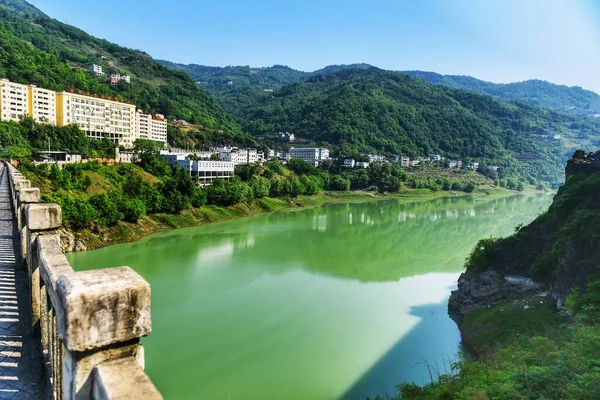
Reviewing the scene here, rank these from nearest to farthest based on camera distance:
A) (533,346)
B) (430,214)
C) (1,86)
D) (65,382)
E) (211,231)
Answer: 1. (65,382)
2. (533,346)
3. (211,231)
4. (1,86)
5. (430,214)

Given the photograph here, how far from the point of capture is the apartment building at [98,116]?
4041cm

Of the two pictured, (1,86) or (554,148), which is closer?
(1,86)

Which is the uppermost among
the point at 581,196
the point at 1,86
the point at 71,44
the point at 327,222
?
the point at 71,44

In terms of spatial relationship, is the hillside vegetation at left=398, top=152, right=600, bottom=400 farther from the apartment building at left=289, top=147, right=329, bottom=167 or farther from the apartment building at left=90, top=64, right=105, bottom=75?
the apartment building at left=90, top=64, right=105, bottom=75

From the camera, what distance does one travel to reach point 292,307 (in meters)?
14.8

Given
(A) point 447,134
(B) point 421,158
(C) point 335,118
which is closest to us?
(B) point 421,158

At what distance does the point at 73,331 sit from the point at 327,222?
3414cm

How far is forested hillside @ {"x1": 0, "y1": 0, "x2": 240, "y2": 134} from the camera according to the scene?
163ft

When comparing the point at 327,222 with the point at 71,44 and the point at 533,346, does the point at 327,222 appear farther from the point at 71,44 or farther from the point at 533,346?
the point at 71,44

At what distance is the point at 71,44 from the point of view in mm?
92938

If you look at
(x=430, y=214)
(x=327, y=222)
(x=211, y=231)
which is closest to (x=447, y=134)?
(x=430, y=214)

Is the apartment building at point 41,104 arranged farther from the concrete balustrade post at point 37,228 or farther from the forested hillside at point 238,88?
the forested hillside at point 238,88

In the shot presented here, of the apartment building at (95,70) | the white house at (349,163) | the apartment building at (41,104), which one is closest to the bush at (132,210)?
the apartment building at (41,104)

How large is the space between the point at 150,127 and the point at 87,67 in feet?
114
